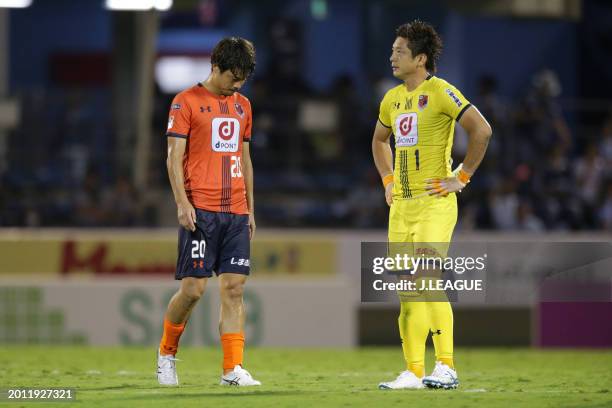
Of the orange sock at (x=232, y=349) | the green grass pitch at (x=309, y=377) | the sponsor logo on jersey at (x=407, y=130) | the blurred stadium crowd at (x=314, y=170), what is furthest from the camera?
the blurred stadium crowd at (x=314, y=170)

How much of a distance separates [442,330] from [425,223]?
65 cm

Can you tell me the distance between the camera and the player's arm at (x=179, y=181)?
795 cm

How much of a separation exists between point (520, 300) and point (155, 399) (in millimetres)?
9917

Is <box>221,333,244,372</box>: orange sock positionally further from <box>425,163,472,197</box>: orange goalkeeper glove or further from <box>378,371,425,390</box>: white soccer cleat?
<box>425,163,472,197</box>: orange goalkeeper glove

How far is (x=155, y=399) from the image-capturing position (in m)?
7.38

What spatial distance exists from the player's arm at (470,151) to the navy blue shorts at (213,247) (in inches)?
48.4

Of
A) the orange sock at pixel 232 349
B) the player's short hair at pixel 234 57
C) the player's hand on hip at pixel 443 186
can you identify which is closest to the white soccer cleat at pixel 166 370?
the orange sock at pixel 232 349

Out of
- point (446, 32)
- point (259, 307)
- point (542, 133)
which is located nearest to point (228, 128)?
point (259, 307)

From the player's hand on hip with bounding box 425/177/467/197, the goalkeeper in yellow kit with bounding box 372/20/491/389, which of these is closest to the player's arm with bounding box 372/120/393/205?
the goalkeeper in yellow kit with bounding box 372/20/491/389

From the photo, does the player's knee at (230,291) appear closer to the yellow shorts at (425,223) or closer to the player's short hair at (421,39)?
the yellow shorts at (425,223)

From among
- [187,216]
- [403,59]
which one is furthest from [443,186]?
[187,216]

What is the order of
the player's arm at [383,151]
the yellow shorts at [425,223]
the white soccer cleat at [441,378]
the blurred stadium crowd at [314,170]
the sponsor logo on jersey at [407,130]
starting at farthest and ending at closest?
the blurred stadium crowd at [314,170] → the player's arm at [383,151] → the sponsor logo on jersey at [407,130] → the yellow shorts at [425,223] → the white soccer cleat at [441,378]

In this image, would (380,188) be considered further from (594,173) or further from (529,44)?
(529,44)

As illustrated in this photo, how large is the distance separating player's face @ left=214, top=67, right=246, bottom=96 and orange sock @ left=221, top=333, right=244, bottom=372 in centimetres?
154
